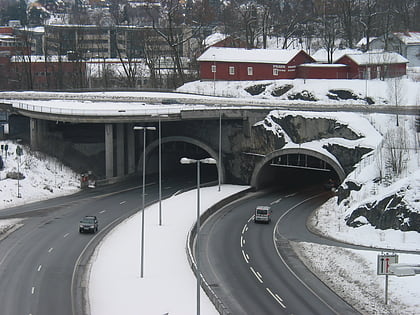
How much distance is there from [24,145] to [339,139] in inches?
1316

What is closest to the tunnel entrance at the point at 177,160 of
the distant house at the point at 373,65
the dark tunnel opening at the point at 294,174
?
the dark tunnel opening at the point at 294,174

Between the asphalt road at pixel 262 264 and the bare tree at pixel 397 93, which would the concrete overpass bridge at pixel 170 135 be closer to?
the asphalt road at pixel 262 264

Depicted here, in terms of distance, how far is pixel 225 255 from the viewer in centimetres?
4588

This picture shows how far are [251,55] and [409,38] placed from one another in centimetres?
2532

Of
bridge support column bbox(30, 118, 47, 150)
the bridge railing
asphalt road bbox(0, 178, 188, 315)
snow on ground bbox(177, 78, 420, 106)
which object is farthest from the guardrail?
bridge support column bbox(30, 118, 47, 150)

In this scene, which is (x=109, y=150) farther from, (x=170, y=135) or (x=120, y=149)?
(x=170, y=135)

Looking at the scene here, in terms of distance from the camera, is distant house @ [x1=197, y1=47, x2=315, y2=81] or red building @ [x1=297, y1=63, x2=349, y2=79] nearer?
red building @ [x1=297, y1=63, x2=349, y2=79]

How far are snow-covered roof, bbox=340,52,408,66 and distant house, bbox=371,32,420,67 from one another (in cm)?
1134

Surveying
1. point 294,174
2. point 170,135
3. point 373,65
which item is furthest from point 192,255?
point 373,65

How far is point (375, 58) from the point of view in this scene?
279 feet

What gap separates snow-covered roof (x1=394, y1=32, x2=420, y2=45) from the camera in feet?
322

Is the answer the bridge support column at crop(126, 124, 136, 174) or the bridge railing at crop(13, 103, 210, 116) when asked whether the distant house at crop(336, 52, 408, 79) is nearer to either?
the bridge railing at crop(13, 103, 210, 116)

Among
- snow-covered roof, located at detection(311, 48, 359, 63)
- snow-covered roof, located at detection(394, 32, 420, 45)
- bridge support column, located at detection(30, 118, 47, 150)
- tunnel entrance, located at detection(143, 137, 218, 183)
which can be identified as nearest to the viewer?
Result: bridge support column, located at detection(30, 118, 47, 150)

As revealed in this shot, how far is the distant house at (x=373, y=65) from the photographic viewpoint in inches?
3265
